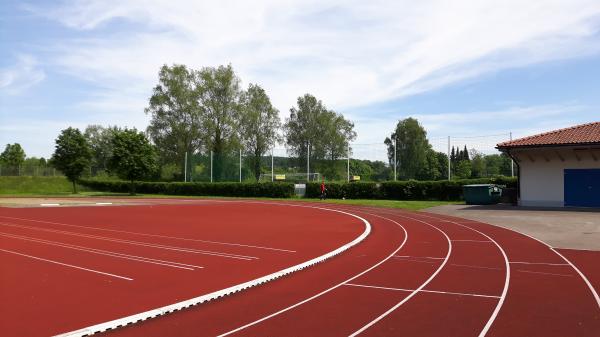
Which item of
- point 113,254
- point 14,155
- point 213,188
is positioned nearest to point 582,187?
point 113,254

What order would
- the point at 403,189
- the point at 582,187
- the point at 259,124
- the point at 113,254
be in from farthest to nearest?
the point at 259,124 < the point at 403,189 < the point at 582,187 < the point at 113,254

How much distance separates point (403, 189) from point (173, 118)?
3777 cm

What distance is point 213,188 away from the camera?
46219 mm

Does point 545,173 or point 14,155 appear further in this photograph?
point 14,155

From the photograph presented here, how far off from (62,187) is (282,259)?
60870 millimetres

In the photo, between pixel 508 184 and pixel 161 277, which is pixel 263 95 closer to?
pixel 508 184

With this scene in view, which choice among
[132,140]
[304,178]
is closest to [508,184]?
[304,178]

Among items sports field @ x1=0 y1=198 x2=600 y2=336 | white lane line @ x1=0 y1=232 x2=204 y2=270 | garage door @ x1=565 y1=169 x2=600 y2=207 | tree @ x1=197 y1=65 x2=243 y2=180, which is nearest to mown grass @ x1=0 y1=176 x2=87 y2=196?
tree @ x1=197 y1=65 x2=243 y2=180

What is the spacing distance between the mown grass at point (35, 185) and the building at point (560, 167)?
176 ft

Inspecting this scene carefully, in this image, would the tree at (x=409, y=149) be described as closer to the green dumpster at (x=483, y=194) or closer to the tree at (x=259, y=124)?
the green dumpster at (x=483, y=194)

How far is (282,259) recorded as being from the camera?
1043 centimetres

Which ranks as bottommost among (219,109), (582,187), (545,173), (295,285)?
(295,285)

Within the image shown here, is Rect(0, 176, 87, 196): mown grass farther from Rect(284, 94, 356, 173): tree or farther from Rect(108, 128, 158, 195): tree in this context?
Rect(284, 94, 356, 173): tree

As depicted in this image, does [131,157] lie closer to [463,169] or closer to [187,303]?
[463,169]
